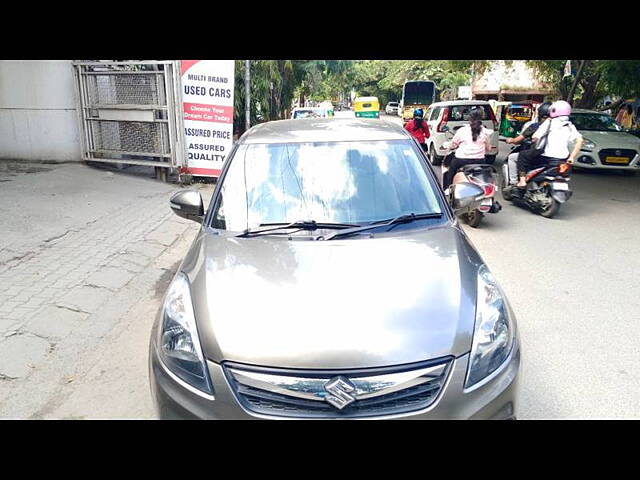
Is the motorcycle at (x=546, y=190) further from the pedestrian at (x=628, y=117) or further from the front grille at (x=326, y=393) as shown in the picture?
the pedestrian at (x=628, y=117)

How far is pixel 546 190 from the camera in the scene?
7688mm

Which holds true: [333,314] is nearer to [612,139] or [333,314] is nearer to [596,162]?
[596,162]

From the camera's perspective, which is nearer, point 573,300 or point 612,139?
point 573,300

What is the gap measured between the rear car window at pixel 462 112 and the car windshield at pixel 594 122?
85.0 inches

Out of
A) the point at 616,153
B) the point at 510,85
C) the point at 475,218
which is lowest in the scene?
the point at 475,218

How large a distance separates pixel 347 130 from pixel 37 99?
9052 mm

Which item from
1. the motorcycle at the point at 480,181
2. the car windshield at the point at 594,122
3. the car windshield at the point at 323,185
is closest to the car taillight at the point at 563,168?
the motorcycle at the point at 480,181

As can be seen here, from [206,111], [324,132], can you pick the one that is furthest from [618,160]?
[324,132]

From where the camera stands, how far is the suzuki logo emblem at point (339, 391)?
1.90m

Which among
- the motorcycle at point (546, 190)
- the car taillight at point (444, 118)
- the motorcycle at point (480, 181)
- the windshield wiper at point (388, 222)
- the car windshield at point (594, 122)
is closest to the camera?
the windshield wiper at point (388, 222)

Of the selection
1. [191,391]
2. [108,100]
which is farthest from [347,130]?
[108,100]

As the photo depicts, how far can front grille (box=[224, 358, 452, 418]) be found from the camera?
1.92m

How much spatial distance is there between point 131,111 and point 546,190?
25.6 ft

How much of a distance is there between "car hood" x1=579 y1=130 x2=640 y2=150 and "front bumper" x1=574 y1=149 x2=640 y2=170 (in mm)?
235
